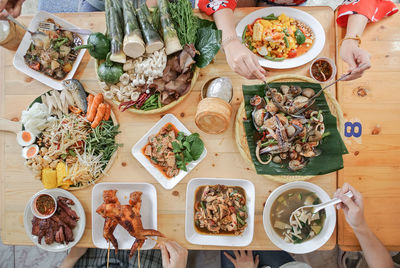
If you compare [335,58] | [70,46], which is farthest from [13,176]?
[335,58]

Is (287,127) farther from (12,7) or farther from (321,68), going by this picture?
(12,7)

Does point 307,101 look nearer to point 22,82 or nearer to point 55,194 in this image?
point 55,194

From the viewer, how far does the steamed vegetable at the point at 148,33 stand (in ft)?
6.01

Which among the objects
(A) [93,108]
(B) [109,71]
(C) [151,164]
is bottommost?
(C) [151,164]

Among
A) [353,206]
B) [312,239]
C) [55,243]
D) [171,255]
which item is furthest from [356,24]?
[55,243]

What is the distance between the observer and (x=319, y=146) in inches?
72.6

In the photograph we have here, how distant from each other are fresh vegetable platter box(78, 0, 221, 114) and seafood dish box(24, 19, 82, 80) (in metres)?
0.31

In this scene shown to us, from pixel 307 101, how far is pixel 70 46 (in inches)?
73.0

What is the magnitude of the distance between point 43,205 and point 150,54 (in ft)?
4.40

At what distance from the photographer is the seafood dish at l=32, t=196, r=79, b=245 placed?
1.90 metres

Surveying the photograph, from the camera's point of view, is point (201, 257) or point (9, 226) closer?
point (9, 226)

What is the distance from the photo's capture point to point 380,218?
1.90m

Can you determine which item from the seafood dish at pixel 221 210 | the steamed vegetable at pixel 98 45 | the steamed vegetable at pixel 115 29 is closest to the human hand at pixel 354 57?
the seafood dish at pixel 221 210

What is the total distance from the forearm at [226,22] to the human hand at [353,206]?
129 centimetres
